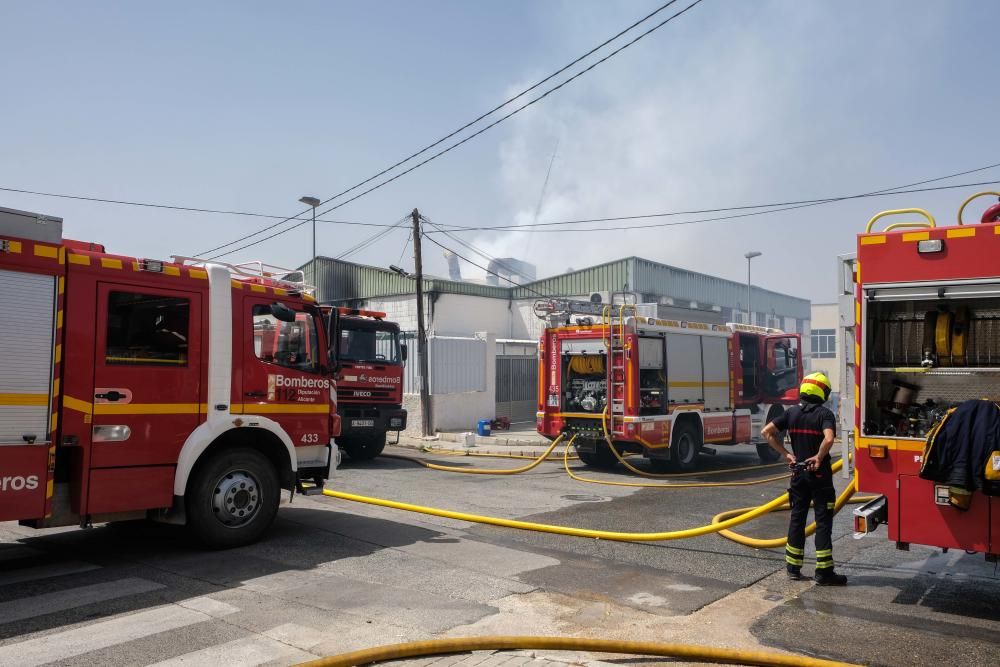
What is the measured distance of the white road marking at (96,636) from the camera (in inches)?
174

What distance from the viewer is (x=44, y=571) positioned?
6309 millimetres

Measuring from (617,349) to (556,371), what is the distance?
1441 mm

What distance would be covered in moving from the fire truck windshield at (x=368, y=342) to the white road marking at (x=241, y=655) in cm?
960

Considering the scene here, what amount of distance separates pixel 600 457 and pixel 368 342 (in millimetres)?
4922

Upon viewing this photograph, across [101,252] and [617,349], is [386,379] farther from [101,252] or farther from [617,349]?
[101,252]

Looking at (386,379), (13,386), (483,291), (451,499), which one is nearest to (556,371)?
(386,379)

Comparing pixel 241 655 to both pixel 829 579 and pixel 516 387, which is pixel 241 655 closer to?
pixel 829 579

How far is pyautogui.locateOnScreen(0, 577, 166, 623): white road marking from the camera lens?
523 centimetres

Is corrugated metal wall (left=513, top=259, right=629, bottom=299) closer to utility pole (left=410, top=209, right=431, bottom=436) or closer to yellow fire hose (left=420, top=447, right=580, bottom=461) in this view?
utility pole (left=410, top=209, right=431, bottom=436)

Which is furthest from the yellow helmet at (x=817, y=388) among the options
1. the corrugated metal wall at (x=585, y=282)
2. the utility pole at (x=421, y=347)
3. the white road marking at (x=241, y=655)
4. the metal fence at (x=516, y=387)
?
the corrugated metal wall at (x=585, y=282)

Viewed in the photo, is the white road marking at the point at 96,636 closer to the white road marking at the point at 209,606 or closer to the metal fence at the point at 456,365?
the white road marking at the point at 209,606

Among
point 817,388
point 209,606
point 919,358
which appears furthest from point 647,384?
point 209,606

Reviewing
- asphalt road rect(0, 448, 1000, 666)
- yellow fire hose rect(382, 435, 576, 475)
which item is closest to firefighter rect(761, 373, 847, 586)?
asphalt road rect(0, 448, 1000, 666)

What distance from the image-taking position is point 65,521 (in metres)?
6.16
